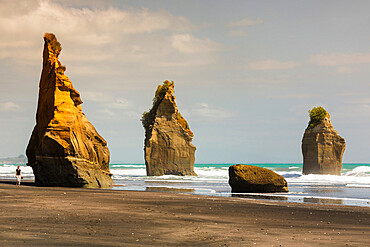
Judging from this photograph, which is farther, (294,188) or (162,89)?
(162,89)

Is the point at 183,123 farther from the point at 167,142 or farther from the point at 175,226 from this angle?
the point at 175,226

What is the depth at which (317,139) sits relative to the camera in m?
66.1

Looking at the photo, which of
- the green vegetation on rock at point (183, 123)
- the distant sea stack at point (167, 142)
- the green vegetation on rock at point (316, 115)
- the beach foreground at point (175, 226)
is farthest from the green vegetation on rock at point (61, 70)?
the green vegetation on rock at point (316, 115)

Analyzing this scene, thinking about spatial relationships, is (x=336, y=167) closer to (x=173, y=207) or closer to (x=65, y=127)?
(x=65, y=127)

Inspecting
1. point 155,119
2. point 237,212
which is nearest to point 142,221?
point 237,212

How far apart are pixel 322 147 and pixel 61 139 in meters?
47.1

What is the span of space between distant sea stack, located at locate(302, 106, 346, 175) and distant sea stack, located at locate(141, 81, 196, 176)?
62.1ft

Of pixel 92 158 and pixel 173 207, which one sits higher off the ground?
pixel 92 158

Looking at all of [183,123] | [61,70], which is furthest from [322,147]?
[61,70]

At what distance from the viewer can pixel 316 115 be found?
6762 cm

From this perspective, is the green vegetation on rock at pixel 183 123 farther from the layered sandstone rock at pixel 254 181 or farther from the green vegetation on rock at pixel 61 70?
the layered sandstone rock at pixel 254 181

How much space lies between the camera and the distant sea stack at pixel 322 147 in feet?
215

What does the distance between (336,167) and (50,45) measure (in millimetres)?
48971

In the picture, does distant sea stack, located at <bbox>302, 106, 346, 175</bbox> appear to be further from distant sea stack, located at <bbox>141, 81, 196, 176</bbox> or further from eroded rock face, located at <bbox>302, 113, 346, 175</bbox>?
distant sea stack, located at <bbox>141, 81, 196, 176</bbox>
